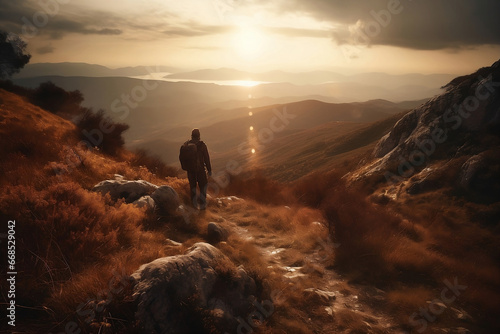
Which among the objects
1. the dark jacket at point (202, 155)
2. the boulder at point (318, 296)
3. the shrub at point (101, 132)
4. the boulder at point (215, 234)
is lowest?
the boulder at point (318, 296)

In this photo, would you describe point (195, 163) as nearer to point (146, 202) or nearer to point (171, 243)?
point (146, 202)

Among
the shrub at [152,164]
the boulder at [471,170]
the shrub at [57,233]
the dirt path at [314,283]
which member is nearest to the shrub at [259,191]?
the shrub at [152,164]

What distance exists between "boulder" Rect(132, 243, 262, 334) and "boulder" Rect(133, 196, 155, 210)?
3.10 metres

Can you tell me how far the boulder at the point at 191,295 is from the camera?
11.4ft

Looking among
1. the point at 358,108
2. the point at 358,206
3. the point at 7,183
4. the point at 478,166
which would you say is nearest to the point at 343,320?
the point at 358,206

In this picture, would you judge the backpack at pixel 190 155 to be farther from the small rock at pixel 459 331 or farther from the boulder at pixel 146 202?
the small rock at pixel 459 331

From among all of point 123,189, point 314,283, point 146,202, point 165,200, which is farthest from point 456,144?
point 123,189

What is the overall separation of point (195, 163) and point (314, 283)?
18.7ft

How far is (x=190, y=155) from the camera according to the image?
9211mm

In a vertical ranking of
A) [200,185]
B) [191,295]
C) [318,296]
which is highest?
[200,185]

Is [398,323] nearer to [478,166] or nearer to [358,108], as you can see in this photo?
[478,166]

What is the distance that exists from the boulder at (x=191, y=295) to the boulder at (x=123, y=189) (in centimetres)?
402

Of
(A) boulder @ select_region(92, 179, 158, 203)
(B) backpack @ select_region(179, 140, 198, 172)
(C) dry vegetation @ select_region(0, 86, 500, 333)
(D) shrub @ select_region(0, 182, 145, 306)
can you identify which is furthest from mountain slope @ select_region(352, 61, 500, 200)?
(D) shrub @ select_region(0, 182, 145, 306)

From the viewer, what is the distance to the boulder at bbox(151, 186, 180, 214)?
7812 mm
